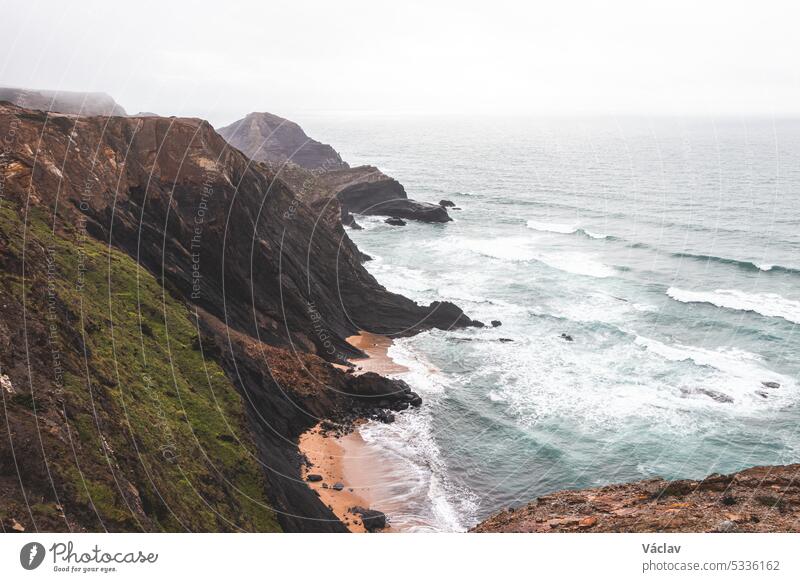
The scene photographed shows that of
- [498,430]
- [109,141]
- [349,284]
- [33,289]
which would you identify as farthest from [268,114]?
[33,289]

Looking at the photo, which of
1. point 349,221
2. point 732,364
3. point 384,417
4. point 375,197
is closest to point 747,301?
point 732,364

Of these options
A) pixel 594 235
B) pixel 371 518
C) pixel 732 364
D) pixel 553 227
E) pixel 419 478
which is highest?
pixel 553 227

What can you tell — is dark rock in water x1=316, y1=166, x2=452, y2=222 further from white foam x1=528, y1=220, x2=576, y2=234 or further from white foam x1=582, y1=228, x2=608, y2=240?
white foam x1=582, y1=228, x2=608, y2=240

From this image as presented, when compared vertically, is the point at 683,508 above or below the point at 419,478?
above

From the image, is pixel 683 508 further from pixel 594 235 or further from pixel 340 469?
pixel 594 235

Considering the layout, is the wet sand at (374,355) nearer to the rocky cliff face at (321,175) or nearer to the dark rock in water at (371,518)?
the dark rock in water at (371,518)

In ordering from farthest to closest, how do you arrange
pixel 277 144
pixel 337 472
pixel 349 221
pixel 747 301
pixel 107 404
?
pixel 277 144, pixel 349 221, pixel 747 301, pixel 337 472, pixel 107 404

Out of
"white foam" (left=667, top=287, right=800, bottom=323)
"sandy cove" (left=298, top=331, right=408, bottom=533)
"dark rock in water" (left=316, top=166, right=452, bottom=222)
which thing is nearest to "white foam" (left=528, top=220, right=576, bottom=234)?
"dark rock in water" (left=316, top=166, right=452, bottom=222)
